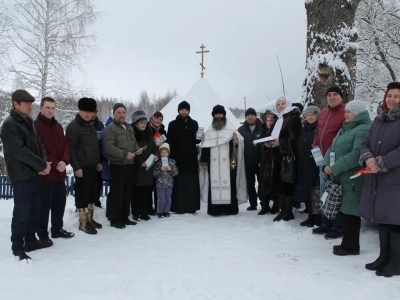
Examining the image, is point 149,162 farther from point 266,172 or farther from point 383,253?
point 383,253

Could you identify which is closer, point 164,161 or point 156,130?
point 164,161

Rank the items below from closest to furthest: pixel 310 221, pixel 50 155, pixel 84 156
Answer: pixel 50 155
pixel 84 156
pixel 310 221

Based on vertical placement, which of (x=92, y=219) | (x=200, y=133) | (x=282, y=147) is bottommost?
(x=92, y=219)

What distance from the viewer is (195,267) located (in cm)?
372

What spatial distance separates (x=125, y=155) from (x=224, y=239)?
6.36 feet

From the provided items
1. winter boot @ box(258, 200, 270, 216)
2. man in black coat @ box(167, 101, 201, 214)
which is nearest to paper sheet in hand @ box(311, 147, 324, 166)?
winter boot @ box(258, 200, 270, 216)

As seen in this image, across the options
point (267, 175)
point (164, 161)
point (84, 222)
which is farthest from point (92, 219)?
point (267, 175)

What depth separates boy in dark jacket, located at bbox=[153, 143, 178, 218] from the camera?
20.3ft

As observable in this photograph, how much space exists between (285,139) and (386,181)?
85.3 inches

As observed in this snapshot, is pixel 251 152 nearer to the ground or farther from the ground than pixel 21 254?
farther from the ground

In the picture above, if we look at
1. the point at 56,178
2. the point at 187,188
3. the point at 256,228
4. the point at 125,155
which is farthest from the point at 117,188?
the point at 256,228

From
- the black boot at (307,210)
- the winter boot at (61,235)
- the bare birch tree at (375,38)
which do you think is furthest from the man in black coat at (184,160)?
the bare birch tree at (375,38)

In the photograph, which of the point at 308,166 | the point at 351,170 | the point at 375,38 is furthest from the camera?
the point at 375,38

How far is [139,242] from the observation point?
183 inches
